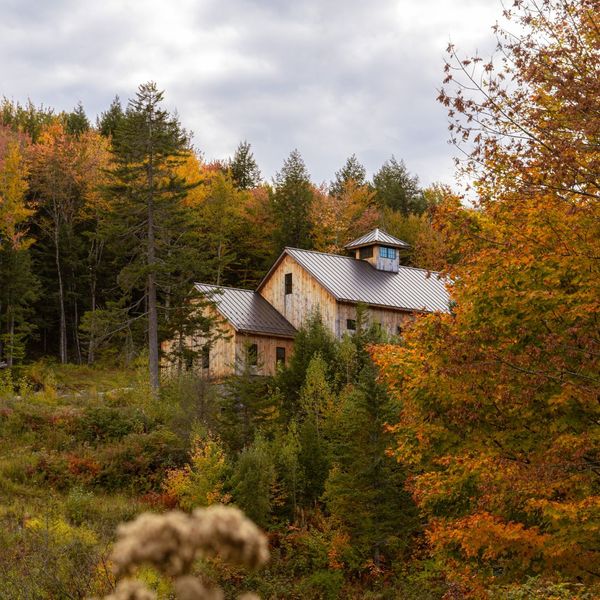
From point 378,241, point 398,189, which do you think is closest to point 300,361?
point 378,241

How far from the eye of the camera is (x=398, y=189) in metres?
75.9

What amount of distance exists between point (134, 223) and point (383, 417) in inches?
854

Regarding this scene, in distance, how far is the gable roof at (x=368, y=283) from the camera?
42594 millimetres

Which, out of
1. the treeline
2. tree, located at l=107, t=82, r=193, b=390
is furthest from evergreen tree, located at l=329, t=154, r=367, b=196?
tree, located at l=107, t=82, r=193, b=390

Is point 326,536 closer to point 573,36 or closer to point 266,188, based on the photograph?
point 573,36

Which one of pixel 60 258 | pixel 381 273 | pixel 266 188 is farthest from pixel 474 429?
pixel 266 188

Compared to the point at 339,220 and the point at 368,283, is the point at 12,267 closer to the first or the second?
the point at 368,283

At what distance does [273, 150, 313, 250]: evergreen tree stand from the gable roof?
1580 centimetres

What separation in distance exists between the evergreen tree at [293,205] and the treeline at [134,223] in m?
0.10

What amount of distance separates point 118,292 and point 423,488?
142 ft

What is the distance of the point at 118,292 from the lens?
55688 mm

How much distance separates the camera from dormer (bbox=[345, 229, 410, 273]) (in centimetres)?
4622

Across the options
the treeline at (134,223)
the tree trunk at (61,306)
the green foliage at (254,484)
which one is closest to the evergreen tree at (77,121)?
the treeline at (134,223)

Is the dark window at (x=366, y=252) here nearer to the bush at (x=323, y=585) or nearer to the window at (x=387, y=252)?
the window at (x=387, y=252)
